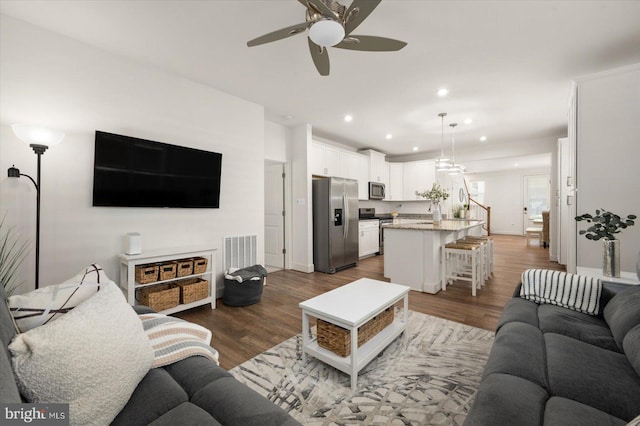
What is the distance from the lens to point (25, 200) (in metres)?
2.28

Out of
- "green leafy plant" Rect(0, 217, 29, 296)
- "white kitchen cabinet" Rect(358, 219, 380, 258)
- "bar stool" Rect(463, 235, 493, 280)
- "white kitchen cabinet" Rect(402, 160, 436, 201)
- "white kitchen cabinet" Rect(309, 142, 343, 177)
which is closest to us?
"green leafy plant" Rect(0, 217, 29, 296)

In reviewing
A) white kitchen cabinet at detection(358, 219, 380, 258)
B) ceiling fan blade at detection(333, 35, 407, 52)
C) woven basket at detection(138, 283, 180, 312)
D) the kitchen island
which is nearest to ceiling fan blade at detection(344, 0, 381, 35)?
ceiling fan blade at detection(333, 35, 407, 52)

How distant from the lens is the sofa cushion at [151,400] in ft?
3.04

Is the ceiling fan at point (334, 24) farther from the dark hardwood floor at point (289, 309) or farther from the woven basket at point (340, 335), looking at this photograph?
the dark hardwood floor at point (289, 309)

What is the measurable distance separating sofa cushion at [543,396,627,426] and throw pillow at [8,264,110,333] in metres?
1.89

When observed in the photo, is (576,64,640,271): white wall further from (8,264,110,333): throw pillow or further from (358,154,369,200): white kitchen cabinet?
(8,264,110,333): throw pillow

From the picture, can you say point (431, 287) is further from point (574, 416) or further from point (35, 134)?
point (35, 134)

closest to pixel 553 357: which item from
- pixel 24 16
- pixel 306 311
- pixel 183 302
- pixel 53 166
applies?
pixel 306 311

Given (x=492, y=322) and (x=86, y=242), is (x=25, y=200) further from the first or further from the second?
(x=492, y=322)

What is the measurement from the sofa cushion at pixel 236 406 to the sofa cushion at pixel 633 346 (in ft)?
4.98

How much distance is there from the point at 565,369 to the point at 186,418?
63.4 inches

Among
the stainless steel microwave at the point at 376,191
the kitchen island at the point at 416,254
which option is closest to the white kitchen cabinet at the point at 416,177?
the stainless steel microwave at the point at 376,191

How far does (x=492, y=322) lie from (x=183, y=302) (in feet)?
10.7

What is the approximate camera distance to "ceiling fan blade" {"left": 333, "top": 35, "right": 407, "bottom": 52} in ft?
6.26
